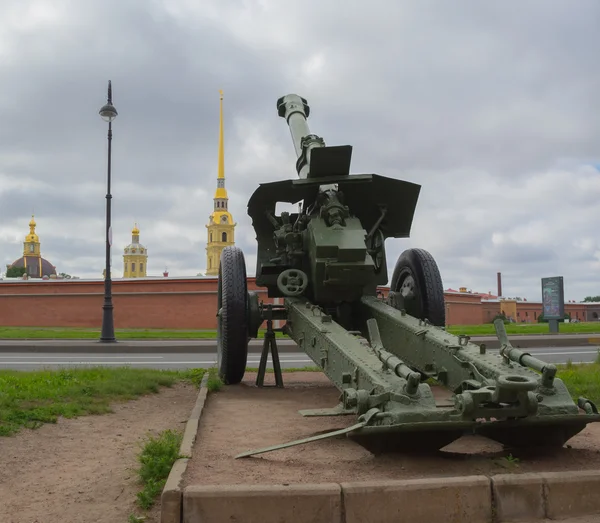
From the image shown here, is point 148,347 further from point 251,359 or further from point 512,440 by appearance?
point 512,440

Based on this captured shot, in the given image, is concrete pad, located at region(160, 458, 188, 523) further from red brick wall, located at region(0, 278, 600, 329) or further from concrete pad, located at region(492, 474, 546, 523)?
red brick wall, located at region(0, 278, 600, 329)

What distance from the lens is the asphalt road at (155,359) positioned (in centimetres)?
1115

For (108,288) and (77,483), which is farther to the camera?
(108,288)

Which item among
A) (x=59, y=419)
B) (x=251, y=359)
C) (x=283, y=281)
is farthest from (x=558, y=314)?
(x=59, y=419)

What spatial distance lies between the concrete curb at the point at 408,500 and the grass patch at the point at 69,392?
2.37 m

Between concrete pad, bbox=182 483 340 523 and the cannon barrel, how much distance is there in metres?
4.30

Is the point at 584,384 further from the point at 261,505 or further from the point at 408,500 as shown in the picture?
the point at 261,505

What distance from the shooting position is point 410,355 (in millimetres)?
4996

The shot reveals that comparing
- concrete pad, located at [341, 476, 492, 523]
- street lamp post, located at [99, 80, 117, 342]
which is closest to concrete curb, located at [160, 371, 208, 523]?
concrete pad, located at [341, 476, 492, 523]

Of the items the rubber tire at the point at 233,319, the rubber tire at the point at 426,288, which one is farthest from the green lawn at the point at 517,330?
the rubber tire at the point at 233,319

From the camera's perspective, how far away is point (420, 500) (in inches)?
111

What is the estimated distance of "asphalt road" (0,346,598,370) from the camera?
11.1 meters

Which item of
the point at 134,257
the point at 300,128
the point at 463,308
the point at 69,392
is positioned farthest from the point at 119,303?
the point at 134,257

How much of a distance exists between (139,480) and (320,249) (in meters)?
3.04
